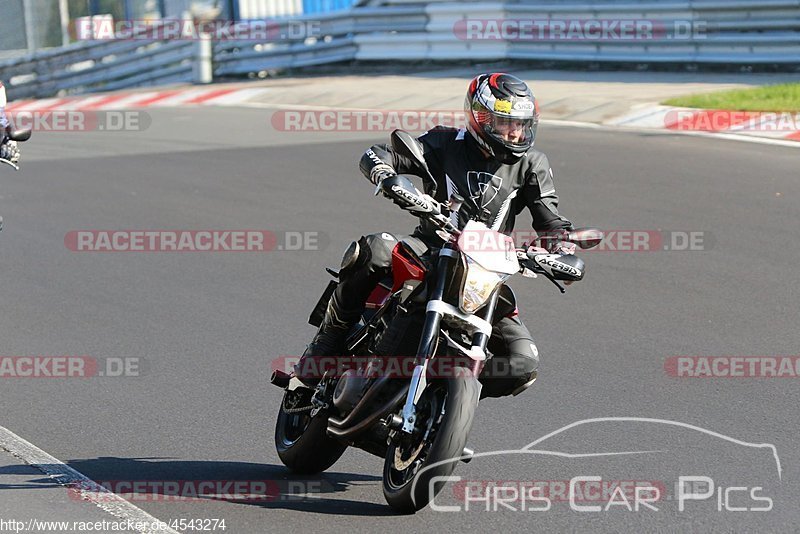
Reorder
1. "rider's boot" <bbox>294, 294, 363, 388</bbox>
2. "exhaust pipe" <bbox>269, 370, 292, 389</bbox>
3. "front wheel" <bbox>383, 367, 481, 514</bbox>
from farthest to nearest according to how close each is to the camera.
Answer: "exhaust pipe" <bbox>269, 370, 292, 389</bbox> < "rider's boot" <bbox>294, 294, 363, 388</bbox> < "front wheel" <bbox>383, 367, 481, 514</bbox>

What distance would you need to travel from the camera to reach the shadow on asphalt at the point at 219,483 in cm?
522

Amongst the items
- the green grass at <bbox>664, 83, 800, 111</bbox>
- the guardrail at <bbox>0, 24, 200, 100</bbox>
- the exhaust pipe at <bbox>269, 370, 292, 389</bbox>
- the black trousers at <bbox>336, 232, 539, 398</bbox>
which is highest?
the black trousers at <bbox>336, 232, 539, 398</bbox>

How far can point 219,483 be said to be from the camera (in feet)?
18.0

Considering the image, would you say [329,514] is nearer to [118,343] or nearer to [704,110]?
[118,343]

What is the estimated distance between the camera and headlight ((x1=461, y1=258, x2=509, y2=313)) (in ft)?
15.6

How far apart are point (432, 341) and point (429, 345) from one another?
0.07 ft

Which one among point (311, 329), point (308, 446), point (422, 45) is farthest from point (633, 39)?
point (308, 446)

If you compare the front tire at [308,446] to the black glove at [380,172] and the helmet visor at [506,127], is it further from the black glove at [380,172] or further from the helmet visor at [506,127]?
the helmet visor at [506,127]

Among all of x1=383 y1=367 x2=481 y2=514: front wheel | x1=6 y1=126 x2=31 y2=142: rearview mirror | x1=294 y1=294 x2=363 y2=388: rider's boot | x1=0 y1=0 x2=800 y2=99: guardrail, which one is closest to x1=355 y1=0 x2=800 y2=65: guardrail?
x1=0 y1=0 x2=800 y2=99: guardrail

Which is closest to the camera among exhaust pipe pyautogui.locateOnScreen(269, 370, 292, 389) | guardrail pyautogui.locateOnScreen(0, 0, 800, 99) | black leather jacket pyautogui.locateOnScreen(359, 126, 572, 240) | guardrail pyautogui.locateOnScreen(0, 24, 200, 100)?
black leather jacket pyautogui.locateOnScreen(359, 126, 572, 240)

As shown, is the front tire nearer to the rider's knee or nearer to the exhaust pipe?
the exhaust pipe

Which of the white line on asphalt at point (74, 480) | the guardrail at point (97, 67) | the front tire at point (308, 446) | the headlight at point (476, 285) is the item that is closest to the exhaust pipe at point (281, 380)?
the front tire at point (308, 446)

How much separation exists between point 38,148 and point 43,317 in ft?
32.0

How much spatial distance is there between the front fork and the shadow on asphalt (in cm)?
52
